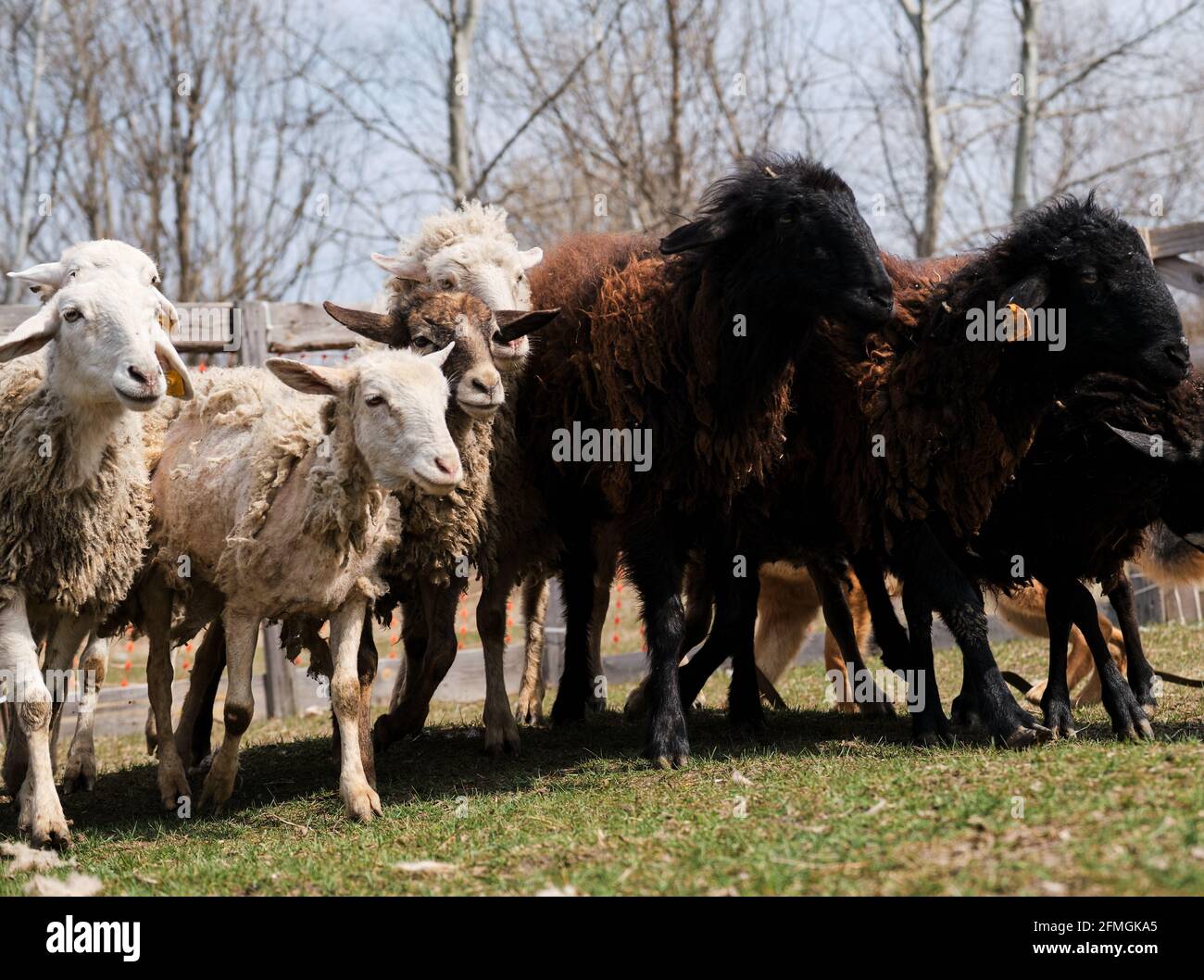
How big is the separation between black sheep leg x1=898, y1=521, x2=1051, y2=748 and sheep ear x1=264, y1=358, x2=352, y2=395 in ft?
9.67

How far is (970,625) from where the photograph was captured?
6488 millimetres

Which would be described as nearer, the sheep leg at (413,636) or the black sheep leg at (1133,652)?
the black sheep leg at (1133,652)

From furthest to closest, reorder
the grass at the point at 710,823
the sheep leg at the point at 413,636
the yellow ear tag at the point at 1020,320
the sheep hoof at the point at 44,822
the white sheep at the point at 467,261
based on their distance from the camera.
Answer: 1. the sheep leg at the point at 413,636
2. the white sheep at the point at 467,261
3. the yellow ear tag at the point at 1020,320
4. the sheep hoof at the point at 44,822
5. the grass at the point at 710,823

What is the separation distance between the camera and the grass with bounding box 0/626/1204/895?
3996mm

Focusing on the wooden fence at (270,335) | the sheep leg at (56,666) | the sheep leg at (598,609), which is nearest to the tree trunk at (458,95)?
the wooden fence at (270,335)

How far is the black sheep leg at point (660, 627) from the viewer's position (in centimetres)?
648

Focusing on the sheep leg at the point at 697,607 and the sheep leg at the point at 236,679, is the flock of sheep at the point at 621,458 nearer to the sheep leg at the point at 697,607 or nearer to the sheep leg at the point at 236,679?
the sheep leg at the point at 236,679

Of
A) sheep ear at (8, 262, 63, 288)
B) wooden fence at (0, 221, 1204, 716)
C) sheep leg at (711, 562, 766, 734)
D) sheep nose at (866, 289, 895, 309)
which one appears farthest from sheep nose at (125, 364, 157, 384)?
wooden fence at (0, 221, 1204, 716)

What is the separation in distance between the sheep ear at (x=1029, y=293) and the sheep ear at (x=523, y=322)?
7.47 feet

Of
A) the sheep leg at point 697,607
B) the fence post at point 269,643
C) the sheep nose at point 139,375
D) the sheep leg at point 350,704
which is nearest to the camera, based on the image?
the sheep nose at point 139,375

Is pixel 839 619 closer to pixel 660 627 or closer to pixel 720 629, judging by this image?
pixel 720 629

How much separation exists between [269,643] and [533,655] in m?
2.47
